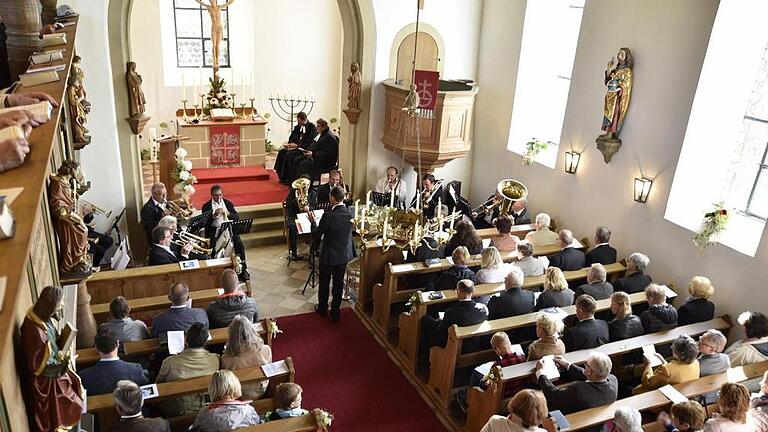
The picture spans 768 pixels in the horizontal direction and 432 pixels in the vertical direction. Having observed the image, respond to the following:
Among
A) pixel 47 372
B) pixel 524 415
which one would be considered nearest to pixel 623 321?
pixel 524 415

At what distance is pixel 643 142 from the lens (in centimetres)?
849

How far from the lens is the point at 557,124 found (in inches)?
420

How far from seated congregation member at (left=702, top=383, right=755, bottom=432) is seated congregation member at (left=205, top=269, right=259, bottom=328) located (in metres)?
4.39

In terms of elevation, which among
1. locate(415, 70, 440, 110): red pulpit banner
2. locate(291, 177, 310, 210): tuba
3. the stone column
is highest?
the stone column

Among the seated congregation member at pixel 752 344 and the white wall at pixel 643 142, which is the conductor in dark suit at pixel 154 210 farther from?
the seated congregation member at pixel 752 344

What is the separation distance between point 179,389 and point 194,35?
11.9 meters

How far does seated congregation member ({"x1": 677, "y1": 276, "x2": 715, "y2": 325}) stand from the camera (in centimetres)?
700

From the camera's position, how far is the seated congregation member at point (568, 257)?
26.8 feet

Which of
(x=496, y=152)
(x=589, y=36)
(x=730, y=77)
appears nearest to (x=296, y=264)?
(x=496, y=152)

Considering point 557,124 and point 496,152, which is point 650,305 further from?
point 496,152

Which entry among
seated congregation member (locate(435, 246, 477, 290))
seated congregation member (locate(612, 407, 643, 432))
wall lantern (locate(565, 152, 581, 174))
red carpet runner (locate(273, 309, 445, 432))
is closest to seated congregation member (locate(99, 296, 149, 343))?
red carpet runner (locate(273, 309, 445, 432))

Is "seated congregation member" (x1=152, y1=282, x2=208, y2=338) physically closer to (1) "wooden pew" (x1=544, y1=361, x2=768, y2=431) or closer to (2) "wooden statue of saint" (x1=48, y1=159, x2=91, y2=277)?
(2) "wooden statue of saint" (x1=48, y1=159, x2=91, y2=277)

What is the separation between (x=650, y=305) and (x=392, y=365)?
312 cm

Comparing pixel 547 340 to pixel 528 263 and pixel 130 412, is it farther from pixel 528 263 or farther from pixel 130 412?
pixel 130 412
